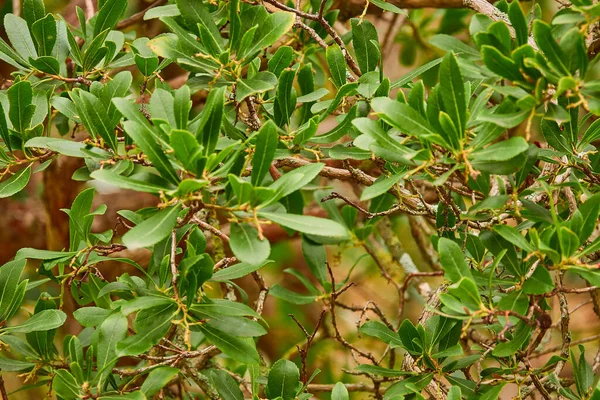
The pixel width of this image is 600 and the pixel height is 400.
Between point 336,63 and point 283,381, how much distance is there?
1.52 ft

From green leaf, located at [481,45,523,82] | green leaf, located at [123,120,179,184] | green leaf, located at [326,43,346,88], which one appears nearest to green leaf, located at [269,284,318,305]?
green leaf, located at [326,43,346,88]

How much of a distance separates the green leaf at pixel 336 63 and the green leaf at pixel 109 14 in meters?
0.33

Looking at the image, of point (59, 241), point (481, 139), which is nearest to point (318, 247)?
point (481, 139)

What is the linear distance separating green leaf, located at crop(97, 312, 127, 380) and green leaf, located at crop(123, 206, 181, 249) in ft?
0.81

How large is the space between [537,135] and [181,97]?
1.84 m

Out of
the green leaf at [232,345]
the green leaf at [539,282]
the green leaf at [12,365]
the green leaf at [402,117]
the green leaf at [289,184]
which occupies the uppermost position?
the green leaf at [402,117]

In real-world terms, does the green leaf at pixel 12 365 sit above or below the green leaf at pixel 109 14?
below

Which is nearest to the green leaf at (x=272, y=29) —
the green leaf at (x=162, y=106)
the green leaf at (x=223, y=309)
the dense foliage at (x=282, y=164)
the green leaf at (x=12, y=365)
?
the dense foliage at (x=282, y=164)

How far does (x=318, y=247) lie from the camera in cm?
134

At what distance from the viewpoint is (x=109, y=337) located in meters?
0.93

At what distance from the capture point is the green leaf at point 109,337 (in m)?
0.92

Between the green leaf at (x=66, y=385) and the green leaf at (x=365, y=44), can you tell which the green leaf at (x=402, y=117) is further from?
the green leaf at (x=66, y=385)

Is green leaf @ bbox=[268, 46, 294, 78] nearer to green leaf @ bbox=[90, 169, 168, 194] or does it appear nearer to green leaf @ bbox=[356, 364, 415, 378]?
green leaf @ bbox=[90, 169, 168, 194]

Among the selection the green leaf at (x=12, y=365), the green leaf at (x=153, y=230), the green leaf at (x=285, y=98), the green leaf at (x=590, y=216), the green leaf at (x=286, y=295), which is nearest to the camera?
the green leaf at (x=153, y=230)
